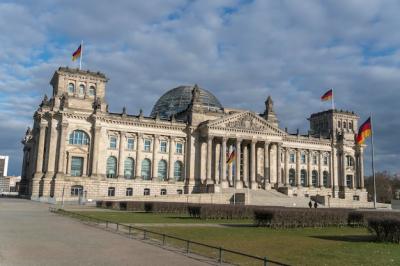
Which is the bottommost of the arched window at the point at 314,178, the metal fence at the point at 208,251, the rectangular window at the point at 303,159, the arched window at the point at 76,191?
the metal fence at the point at 208,251

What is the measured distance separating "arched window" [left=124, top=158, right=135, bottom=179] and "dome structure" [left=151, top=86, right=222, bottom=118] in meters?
21.4

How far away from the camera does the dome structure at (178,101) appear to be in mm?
105531

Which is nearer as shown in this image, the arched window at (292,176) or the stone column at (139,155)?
the stone column at (139,155)

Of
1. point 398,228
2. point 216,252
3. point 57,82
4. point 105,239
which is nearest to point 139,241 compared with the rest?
point 105,239

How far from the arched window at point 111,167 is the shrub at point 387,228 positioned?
65.3 metres

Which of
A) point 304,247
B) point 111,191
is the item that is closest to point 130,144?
point 111,191

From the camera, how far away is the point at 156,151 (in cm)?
8906

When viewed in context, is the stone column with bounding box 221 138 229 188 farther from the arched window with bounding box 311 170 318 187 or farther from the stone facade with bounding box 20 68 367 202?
the arched window with bounding box 311 170 318 187

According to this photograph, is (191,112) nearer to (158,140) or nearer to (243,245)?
(158,140)

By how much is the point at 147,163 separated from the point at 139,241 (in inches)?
2613

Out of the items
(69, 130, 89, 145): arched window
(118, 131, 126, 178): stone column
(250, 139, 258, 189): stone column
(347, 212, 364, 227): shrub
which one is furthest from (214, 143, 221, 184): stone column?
(347, 212, 364, 227): shrub

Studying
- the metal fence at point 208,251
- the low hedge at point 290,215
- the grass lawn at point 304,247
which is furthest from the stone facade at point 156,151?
the metal fence at point 208,251

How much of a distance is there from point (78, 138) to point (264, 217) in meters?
56.4

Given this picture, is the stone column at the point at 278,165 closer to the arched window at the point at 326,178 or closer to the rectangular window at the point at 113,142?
the arched window at the point at 326,178
